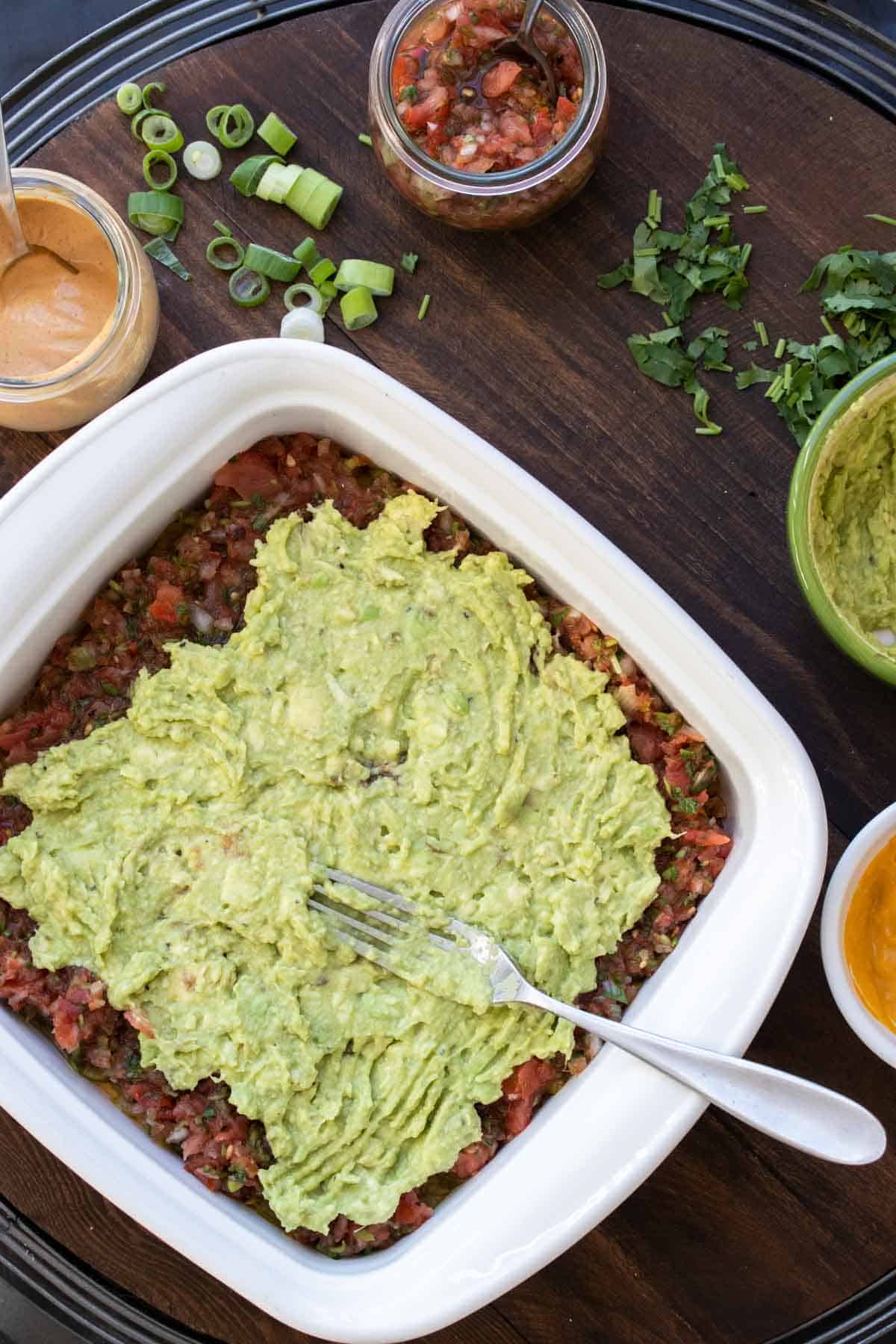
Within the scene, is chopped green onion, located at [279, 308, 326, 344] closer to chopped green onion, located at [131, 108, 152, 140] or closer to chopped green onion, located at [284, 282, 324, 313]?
chopped green onion, located at [284, 282, 324, 313]

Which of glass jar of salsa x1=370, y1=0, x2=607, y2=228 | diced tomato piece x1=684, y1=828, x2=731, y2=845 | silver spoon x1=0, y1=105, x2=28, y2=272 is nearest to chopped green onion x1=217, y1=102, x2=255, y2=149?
glass jar of salsa x1=370, y1=0, x2=607, y2=228

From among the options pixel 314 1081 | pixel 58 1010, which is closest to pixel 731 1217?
pixel 314 1081

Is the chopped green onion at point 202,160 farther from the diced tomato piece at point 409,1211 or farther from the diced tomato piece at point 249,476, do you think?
the diced tomato piece at point 409,1211

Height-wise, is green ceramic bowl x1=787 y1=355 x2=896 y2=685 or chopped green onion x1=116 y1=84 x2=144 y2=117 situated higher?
green ceramic bowl x1=787 y1=355 x2=896 y2=685

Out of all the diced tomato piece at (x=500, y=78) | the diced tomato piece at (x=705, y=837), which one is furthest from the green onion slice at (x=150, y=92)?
the diced tomato piece at (x=705, y=837)

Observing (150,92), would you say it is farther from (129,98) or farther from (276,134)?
(276,134)

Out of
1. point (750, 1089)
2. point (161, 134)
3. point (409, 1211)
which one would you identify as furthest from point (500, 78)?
point (409, 1211)
